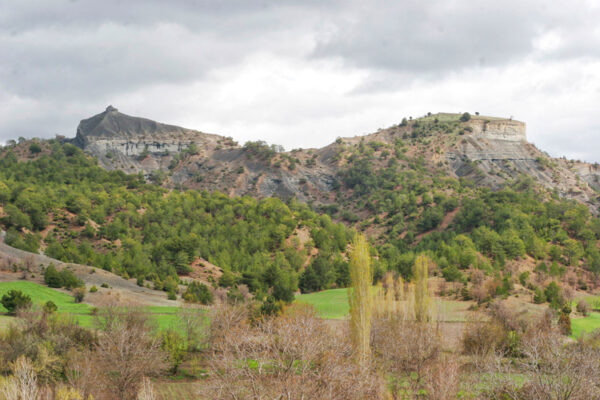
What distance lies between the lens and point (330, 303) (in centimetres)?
6919

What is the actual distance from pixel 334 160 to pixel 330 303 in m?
117

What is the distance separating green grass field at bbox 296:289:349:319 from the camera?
6118cm

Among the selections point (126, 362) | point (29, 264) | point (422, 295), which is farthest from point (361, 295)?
point (29, 264)

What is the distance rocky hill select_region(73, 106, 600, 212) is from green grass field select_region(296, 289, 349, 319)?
86611 millimetres

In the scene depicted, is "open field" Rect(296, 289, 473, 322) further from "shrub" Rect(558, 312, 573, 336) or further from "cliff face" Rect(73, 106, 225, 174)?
"cliff face" Rect(73, 106, 225, 174)

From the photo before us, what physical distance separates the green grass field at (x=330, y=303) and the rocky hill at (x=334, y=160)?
86.6 metres

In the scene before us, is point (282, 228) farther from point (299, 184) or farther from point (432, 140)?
point (432, 140)

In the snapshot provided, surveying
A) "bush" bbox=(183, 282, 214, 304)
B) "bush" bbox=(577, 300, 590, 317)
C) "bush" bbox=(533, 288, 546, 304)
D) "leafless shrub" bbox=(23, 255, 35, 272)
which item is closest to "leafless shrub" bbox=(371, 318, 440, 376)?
"bush" bbox=(533, 288, 546, 304)

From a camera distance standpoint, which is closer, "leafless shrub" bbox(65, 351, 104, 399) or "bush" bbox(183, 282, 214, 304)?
"leafless shrub" bbox(65, 351, 104, 399)

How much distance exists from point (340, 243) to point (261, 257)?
67.6ft

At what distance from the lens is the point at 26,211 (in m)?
94.6

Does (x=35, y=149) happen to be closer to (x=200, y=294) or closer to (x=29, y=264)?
(x=29, y=264)

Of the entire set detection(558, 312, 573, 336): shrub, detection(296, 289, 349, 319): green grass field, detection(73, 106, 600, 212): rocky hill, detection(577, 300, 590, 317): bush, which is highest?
detection(73, 106, 600, 212): rocky hill

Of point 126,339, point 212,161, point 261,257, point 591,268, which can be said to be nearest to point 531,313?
point 126,339
